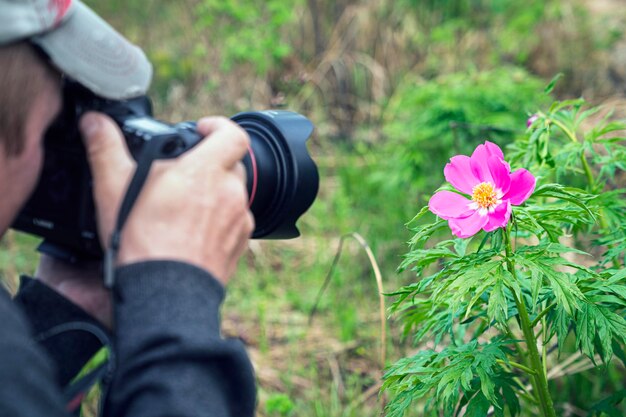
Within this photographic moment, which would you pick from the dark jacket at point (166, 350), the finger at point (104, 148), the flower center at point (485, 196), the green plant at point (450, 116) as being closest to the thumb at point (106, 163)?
the finger at point (104, 148)

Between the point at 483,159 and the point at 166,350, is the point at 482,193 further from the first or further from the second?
the point at 166,350

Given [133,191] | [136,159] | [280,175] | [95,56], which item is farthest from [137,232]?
[280,175]

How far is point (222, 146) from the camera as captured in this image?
978 mm

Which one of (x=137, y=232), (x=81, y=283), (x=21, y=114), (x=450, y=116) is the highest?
(x=21, y=114)

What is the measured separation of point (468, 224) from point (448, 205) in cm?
6

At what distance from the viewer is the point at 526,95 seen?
2.76m

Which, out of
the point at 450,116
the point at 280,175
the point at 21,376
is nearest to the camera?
the point at 21,376

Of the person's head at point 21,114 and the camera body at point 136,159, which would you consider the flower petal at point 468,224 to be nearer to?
the camera body at point 136,159

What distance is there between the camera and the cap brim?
916 millimetres

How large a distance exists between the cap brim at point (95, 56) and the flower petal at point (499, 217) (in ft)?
1.77

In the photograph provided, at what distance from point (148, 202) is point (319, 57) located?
12.5 ft

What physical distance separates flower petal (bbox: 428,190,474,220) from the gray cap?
1.53 feet

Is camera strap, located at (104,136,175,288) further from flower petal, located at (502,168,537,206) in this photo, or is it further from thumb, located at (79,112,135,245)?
flower petal, located at (502,168,537,206)

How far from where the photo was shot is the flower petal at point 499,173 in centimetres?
109
